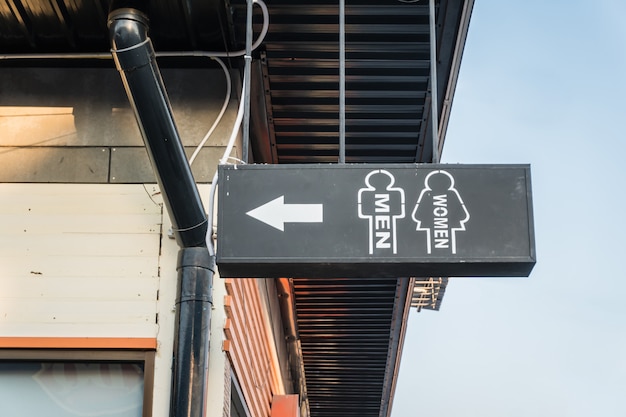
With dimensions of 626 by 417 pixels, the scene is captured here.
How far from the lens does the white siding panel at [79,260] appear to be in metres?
Answer: 5.99

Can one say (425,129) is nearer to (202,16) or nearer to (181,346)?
(202,16)

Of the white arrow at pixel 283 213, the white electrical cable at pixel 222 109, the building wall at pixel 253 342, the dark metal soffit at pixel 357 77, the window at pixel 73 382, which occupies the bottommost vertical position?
the window at pixel 73 382

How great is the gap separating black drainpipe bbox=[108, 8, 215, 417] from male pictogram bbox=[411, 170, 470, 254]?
1.86m

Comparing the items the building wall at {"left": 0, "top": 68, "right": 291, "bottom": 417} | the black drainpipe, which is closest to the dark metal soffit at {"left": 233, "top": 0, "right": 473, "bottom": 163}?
the building wall at {"left": 0, "top": 68, "right": 291, "bottom": 417}

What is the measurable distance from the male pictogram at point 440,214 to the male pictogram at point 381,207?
0.28 feet

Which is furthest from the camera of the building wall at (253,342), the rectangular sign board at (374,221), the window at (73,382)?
Result: the building wall at (253,342)

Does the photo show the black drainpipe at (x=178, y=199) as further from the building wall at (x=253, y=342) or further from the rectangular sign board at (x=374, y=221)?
the rectangular sign board at (x=374, y=221)

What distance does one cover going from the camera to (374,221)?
13.8ft

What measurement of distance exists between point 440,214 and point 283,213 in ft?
2.11

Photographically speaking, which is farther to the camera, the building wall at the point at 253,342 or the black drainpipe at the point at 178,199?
the building wall at the point at 253,342

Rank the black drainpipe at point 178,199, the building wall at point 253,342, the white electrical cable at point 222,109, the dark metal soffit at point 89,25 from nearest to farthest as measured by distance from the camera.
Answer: the black drainpipe at point 178,199 → the dark metal soffit at point 89,25 → the building wall at point 253,342 → the white electrical cable at point 222,109

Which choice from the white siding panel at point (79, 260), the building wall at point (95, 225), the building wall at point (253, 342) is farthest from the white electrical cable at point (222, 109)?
the building wall at point (253, 342)

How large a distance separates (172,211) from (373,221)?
1.92m

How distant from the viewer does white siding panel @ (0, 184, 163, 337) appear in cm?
599
